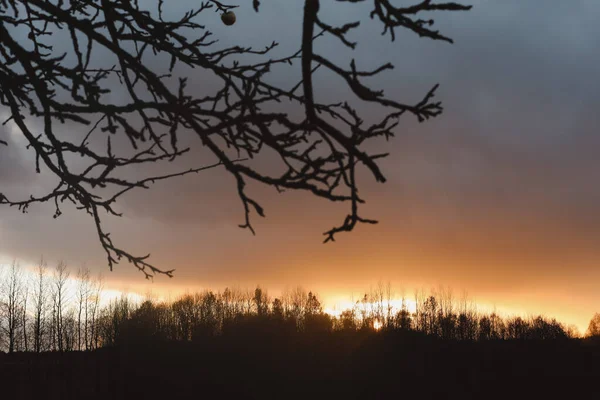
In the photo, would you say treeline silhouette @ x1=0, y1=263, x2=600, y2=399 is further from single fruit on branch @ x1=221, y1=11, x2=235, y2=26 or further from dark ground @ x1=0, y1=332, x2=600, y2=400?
Answer: single fruit on branch @ x1=221, y1=11, x2=235, y2=26

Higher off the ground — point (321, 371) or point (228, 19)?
point (228, 19)

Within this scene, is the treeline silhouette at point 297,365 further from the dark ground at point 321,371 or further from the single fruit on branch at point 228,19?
the single fruit on branch at point 228,19

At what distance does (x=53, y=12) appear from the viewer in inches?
114

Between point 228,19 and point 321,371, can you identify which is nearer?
point 228,19

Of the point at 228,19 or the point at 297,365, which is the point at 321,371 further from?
the point at 228,19

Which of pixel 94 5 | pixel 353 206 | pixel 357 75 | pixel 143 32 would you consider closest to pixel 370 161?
pixel 353 206

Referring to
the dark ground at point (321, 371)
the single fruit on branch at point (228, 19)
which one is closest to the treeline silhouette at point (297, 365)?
the dark ground at point (321, 371)

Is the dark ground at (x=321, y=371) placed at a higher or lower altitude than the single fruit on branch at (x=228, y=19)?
lower

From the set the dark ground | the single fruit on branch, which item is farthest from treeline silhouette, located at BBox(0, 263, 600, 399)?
the single fruit on branch

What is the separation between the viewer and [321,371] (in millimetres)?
37125

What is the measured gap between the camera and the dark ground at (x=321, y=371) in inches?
1282

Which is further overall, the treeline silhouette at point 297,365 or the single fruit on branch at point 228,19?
the treeline silhouette at point 297,365

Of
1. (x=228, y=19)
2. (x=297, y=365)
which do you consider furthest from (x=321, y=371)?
(x=228, y=19)

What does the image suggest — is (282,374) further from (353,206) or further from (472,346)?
(353,206)
